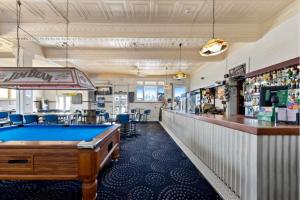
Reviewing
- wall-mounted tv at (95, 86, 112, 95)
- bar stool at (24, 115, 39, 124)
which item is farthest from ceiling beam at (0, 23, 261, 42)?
wall-mounted tv at (95, 86, 112, 95)

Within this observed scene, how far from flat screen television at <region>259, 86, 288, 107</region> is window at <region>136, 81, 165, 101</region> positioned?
12.3 m

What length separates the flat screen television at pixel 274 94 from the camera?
258 cm

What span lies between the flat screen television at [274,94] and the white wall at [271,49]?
7.19ft

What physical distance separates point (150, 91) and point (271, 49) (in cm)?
1051

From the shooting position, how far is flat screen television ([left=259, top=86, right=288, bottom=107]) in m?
2.58

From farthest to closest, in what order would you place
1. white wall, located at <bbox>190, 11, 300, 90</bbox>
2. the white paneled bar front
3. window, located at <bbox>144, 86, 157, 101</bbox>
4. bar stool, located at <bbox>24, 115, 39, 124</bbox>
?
window, located at <bbox>144, 86, 157, 101</bbox>
bar stool, located at <bbox>24, 115, 39, 124</bbox>
white wall, located at <bbox>190, 11, 300, 90</bbox>
the white paneled bar front

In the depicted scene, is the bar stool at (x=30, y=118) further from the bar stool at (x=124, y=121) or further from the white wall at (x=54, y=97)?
the white wall at (x=54, y=97)

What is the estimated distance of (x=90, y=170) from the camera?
2453 mm

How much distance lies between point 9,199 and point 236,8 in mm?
5736

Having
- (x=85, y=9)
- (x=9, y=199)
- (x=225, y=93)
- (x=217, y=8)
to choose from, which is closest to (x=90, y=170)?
(x=9, y=199)

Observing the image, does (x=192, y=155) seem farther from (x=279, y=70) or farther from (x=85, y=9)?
(x=85, y=9)

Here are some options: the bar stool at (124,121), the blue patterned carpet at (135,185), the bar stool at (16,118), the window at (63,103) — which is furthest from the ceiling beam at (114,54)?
the window at (63,103)

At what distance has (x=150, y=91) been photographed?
15.2 m

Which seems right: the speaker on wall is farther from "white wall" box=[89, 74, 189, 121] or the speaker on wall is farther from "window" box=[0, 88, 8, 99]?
"window" box=[0, 88, 8, 99]
